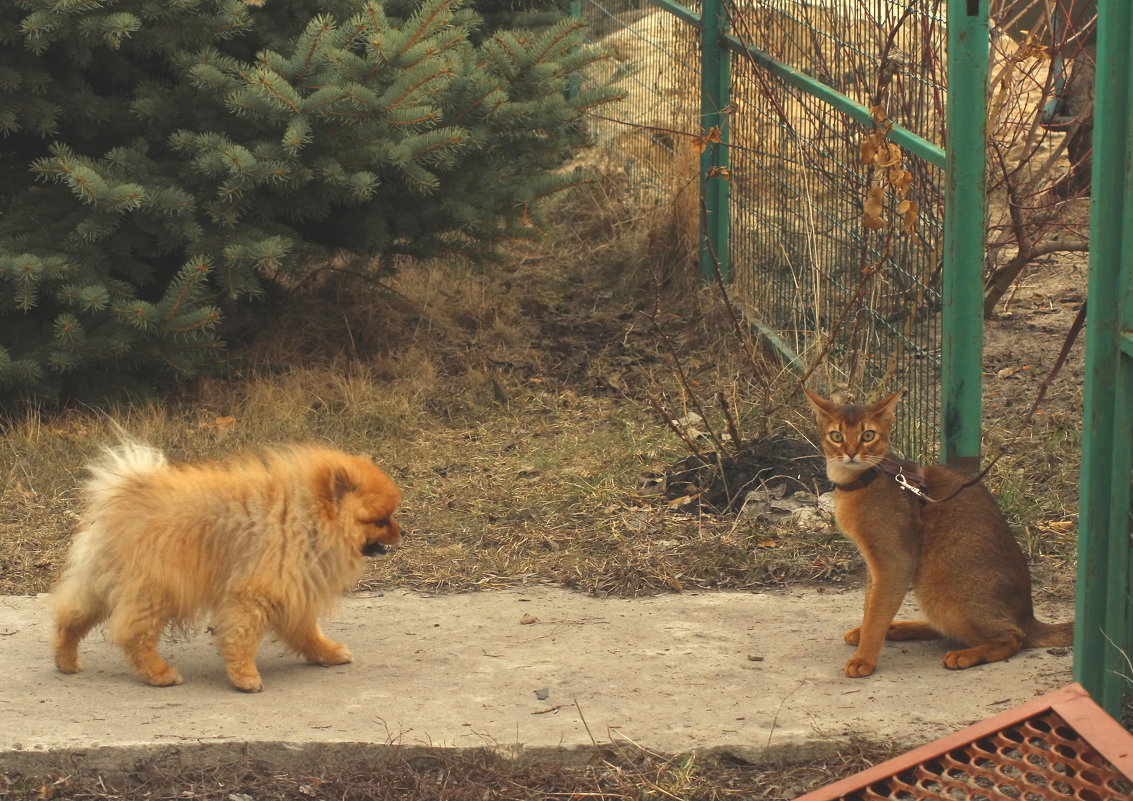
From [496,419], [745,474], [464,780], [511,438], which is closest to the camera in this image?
[464,780]

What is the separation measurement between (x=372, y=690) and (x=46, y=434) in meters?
3.07

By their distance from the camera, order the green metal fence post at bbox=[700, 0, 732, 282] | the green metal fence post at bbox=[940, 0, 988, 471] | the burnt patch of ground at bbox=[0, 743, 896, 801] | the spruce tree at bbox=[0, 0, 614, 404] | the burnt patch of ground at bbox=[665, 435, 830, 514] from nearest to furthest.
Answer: the burnt patch of ground at bbox=[0, 743, 896, 801] → the green metal fence post at bbox=[940, 0, 988, 471] → the burnt patch of ground at bbox=[665, 435, 830, 514] → the spruce tree at bbox=[0, 0, 614, 404] → the green metal fence post at bbox=[700, 0, 732, 282]

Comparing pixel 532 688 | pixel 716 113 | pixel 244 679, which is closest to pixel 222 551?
pixel 244 679

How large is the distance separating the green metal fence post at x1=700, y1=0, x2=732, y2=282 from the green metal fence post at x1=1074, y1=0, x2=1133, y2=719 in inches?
173

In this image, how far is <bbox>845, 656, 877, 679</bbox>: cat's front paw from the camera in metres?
4.25

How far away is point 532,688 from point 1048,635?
1.61 metres

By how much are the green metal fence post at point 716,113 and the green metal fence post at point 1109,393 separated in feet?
14.4

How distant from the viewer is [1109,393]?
3.51 meters

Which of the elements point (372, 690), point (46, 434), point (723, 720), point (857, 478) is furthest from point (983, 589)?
point (46, 434)

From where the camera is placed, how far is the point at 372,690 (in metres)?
4.24

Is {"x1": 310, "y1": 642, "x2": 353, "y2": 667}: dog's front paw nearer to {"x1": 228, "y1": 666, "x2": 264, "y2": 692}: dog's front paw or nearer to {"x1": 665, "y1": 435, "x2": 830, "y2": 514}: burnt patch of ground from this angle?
{"x1": 228, "y1": 666, "x2": 264, "y2": 692}: dog's front paw

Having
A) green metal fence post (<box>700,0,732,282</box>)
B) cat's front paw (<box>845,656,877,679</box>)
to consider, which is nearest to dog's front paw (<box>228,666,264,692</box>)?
cat's front paw (<box>845,656,877,679</box>)

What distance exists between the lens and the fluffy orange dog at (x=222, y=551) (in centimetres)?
414

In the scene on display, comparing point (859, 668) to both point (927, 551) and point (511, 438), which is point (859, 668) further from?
point (511, 438)
